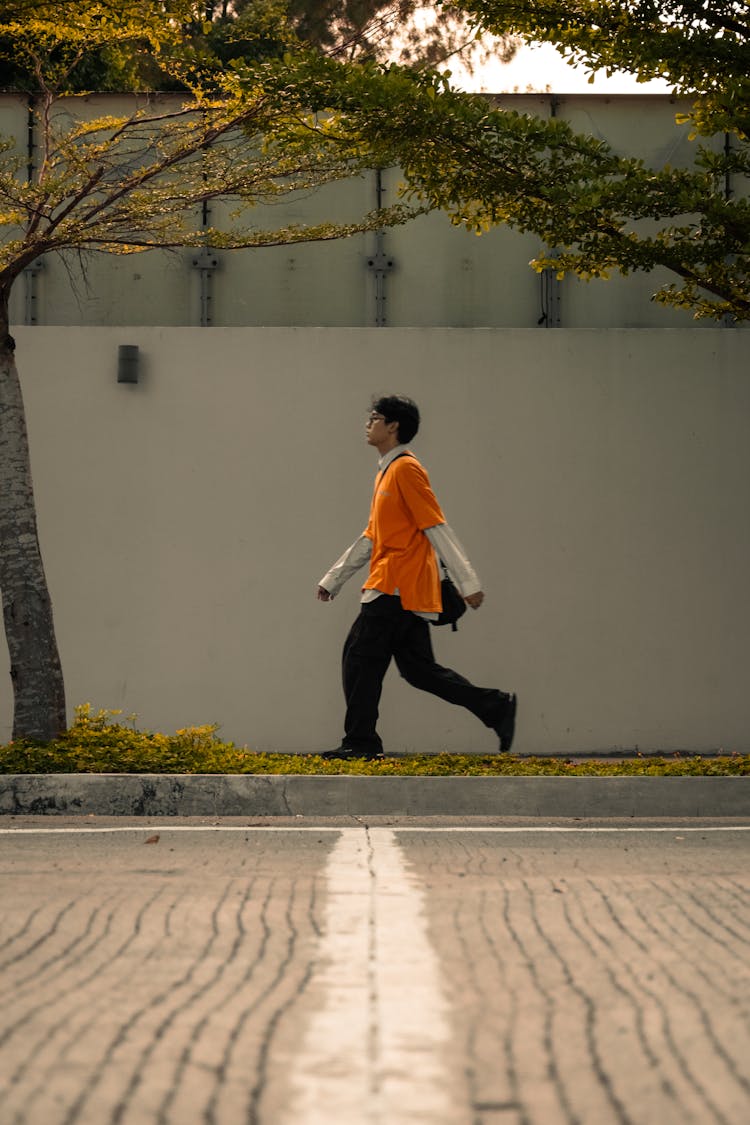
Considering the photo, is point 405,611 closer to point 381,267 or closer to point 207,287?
point 381,267

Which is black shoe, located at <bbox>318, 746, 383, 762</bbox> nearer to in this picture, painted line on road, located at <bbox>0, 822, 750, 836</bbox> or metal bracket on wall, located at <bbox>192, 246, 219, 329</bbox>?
painted line on road, located at <bbox>0, 822, 750, 836</bbox>

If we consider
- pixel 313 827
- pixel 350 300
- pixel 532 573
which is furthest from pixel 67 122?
pixel 313 827

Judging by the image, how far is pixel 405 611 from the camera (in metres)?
9.52

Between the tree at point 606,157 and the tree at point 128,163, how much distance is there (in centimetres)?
49

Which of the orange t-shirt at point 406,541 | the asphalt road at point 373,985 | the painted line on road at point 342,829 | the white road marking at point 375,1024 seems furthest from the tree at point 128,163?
the white road marking at point 375,1024

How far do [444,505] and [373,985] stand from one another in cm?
814

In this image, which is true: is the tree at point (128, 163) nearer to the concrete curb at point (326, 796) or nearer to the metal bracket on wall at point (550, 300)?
the concrete curb at point (326, 796)

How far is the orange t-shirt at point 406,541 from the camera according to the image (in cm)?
951

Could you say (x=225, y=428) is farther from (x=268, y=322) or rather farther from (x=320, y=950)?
(x=320, y=950)

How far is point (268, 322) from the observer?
42.0 feet

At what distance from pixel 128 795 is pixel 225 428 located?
4.41 meters

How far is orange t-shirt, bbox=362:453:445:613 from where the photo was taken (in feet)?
31.2

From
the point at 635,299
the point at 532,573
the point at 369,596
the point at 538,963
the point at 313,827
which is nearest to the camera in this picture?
the point at 538,963

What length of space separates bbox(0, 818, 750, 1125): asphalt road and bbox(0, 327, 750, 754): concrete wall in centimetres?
538
